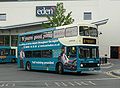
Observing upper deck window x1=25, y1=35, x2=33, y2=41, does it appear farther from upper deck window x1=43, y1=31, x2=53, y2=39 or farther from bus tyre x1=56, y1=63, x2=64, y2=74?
bus tyre x1=56, y1=63, x2=64, y2=74

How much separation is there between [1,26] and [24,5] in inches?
221

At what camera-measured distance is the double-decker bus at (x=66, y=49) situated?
2669cm

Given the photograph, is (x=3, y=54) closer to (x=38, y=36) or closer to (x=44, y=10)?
(x=44, y=10)

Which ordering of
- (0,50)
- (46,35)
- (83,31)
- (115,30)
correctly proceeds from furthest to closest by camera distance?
(115,30) < (0,50) < (46,35) < (83,31)

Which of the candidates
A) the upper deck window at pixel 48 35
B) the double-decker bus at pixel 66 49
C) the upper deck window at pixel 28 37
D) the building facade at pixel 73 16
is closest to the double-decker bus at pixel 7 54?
the building facade at pixel 73 16

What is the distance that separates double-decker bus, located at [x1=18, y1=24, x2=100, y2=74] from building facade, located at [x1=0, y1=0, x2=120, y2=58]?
31068 mm

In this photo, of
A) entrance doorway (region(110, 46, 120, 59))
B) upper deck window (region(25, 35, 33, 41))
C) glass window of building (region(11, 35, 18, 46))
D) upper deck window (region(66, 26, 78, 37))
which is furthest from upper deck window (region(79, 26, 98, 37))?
glass window of building (region(11, 35, 18, 46))

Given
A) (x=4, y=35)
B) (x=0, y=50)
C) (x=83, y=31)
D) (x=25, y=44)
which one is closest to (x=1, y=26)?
(x=4, y=35)

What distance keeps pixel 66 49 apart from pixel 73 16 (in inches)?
1507

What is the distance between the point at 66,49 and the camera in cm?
2767

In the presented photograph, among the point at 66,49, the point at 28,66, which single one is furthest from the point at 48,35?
the point at 28,66

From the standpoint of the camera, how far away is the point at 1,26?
65.9 meters

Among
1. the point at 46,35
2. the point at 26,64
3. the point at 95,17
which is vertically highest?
the point at 95,17

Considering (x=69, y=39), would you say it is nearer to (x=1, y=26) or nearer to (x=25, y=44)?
(x=25, y=44)
